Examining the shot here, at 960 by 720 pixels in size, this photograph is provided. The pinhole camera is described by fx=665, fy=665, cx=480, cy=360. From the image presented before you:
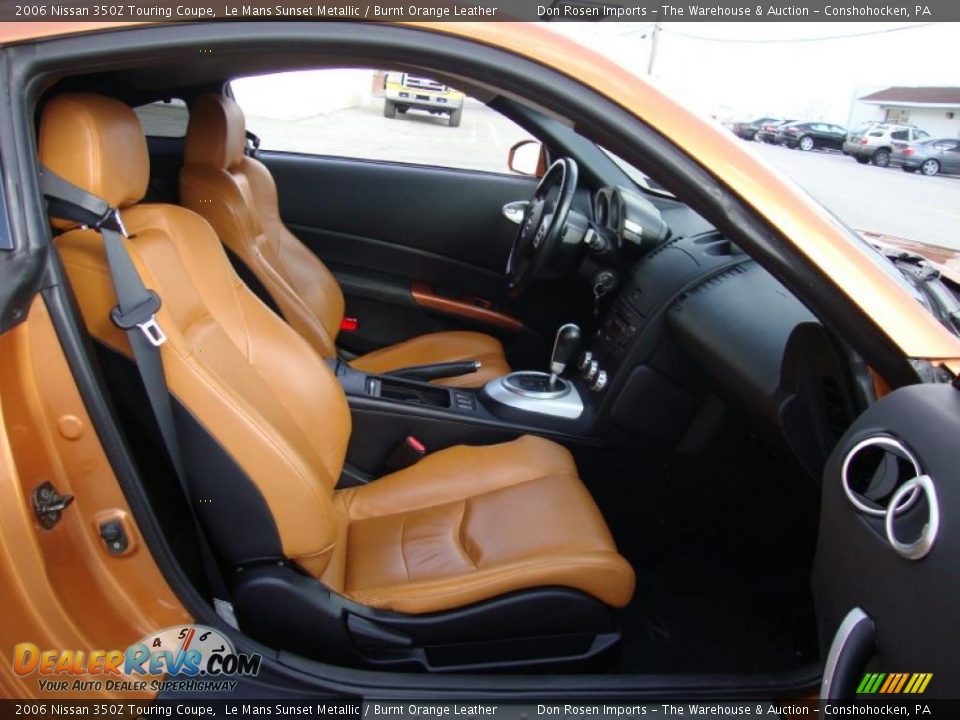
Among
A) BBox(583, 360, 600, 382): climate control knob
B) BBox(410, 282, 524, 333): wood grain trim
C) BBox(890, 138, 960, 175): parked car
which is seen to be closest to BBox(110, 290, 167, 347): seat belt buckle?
BBox(583, 360, 600, 382): climate control knob

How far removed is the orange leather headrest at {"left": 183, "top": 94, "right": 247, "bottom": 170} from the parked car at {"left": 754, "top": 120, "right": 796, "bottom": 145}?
21.7 m

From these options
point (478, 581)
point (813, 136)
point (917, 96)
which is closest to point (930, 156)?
point (813, 136)

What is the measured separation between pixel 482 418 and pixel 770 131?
2315 cm

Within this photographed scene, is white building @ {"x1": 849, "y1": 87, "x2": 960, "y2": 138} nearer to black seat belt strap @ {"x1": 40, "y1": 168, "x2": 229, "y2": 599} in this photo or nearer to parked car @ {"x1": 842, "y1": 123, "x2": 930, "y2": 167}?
parked car @ {"x1": 842, "y1": 123, "x2": 930, "y2": 167}

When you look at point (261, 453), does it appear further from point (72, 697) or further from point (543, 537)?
point (543, 537)

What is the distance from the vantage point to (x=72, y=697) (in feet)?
3.65

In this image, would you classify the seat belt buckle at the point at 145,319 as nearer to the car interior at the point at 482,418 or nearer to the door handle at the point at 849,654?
the car interior at the point at 482,418

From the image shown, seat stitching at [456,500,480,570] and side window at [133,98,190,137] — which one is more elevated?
side window at [133,98,190,137]

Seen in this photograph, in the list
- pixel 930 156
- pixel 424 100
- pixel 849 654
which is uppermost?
pixel 424 100

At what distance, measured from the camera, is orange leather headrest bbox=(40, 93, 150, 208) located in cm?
109

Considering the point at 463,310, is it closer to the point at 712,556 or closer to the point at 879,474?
the point at 712,556

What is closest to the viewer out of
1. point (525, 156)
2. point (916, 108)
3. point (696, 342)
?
point (696, 342)

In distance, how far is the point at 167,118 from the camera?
228 cm

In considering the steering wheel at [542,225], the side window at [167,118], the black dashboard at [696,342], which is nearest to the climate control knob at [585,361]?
the black dashboard at [696,342]
